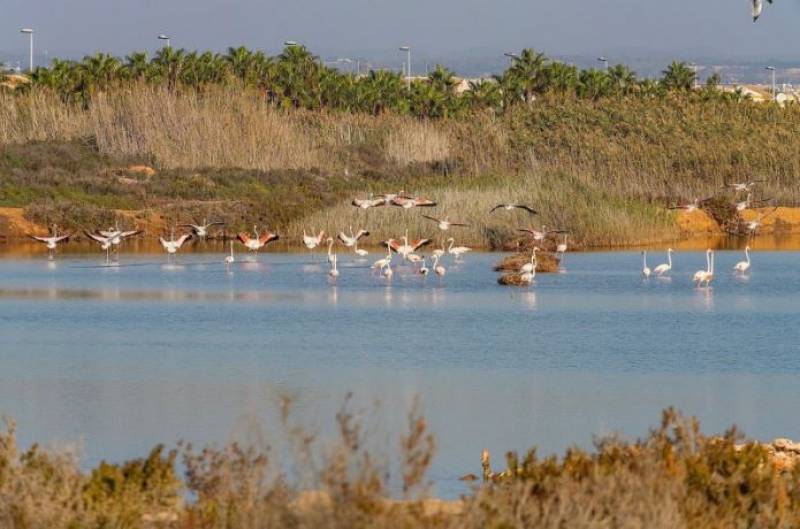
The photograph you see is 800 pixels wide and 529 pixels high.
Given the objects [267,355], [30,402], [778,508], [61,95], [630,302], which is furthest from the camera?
[61,95]

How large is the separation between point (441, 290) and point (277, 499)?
20866 millimetres

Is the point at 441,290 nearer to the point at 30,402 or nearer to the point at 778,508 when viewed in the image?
the point at 30,402

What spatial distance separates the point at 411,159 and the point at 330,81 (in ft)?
48.4

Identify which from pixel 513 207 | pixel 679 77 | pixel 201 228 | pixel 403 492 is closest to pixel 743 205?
pixel 513 207

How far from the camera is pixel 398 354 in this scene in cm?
1827

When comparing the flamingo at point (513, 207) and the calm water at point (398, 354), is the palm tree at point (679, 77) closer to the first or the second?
the flamingo at point (513, 207)

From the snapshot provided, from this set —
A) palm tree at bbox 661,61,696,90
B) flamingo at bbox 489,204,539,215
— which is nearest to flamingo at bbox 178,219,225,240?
flamingo at bbox 489,204,539,215

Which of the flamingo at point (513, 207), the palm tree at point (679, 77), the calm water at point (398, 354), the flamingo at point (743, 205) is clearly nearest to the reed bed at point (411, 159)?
the flamingo at point (513, 207)

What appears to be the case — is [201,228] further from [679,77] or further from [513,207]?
[679,77]

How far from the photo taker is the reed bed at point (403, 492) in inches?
256

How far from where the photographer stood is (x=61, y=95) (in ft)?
199

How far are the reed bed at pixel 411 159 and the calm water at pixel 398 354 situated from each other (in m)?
7.92

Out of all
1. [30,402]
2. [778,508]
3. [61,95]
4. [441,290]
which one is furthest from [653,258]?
[61,95]

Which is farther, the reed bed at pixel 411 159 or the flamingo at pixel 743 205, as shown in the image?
the flamingo at pixel 743 205
